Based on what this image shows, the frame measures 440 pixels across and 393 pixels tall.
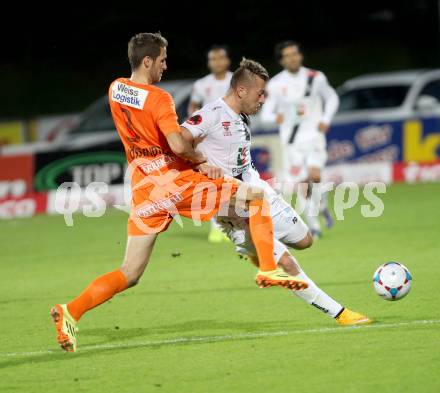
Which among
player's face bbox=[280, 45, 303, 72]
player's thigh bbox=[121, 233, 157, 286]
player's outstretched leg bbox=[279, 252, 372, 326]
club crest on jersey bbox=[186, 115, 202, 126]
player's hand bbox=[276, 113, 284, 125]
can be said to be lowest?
player's outstretched leg bbox=[279, 252, 372, 326]

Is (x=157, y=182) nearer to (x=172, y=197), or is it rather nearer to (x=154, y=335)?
(x=172, y=197)

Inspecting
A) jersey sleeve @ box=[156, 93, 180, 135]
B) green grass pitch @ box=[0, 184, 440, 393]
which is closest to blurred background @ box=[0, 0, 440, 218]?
green grass pitch @ box=[0, 184, 440, 393]

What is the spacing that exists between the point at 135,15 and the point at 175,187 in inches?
972

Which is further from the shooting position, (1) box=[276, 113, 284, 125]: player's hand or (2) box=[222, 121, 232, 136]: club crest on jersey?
(1) box=[276, 113, 284, 125]: player's hand

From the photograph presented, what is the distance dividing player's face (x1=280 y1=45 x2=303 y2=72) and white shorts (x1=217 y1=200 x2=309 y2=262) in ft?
18.6

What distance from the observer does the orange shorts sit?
8.16m

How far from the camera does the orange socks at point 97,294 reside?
8.05 m

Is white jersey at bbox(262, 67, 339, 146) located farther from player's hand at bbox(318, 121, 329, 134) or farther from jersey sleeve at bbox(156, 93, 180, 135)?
jersey sleeve at bbox(156, 93, 180, 135)

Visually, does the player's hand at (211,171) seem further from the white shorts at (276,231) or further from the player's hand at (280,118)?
the player's hand at (280,118)

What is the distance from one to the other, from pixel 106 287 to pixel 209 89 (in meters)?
6.90

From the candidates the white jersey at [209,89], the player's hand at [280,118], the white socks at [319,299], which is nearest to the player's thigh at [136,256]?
the white socks at [319,299]

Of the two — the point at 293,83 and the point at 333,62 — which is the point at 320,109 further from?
the point at 333,62

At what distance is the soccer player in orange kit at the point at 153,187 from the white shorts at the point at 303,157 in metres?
6.12

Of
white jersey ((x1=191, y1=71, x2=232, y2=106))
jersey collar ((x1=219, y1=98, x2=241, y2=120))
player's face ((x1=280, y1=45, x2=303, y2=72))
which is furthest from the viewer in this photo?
white jersey ((x1=191, y1=71, x2=232, y2=106))
